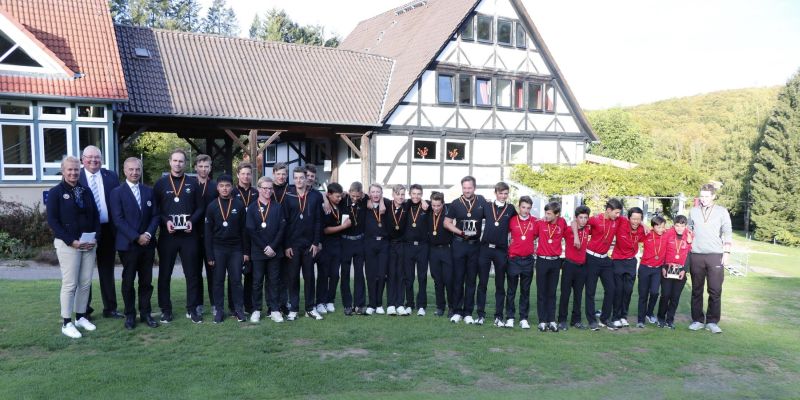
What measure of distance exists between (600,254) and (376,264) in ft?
9.38

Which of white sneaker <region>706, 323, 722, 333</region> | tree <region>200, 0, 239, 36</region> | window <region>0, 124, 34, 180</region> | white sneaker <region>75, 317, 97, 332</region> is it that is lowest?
white sneaker <region>706, 323, 722, 333</region>

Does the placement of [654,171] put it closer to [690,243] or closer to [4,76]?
[690,243]

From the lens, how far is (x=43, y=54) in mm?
13891

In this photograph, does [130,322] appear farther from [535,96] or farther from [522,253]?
[535,96]

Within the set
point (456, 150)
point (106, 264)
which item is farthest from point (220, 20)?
point (106, 264)

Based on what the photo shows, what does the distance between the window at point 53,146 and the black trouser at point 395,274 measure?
35.5 ft

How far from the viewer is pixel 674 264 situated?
749cm

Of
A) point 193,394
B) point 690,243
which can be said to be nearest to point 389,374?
point 193,394

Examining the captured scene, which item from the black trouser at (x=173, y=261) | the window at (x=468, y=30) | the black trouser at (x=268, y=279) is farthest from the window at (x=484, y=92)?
the black trouser at (x=173, y=261)

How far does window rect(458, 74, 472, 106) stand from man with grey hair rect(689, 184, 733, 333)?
13.5 metres

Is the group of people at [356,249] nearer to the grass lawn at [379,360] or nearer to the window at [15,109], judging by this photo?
the grass lawn at [379,360]

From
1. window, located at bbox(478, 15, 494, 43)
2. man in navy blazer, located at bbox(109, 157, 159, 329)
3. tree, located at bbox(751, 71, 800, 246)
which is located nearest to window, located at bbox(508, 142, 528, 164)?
window, located at bbox(478, 15, 494, 43)

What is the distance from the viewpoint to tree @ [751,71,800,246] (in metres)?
34.5

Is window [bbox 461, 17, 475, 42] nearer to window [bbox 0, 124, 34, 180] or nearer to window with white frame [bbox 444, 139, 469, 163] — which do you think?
window with white frame [bbox 444, 139, 469, 163]
